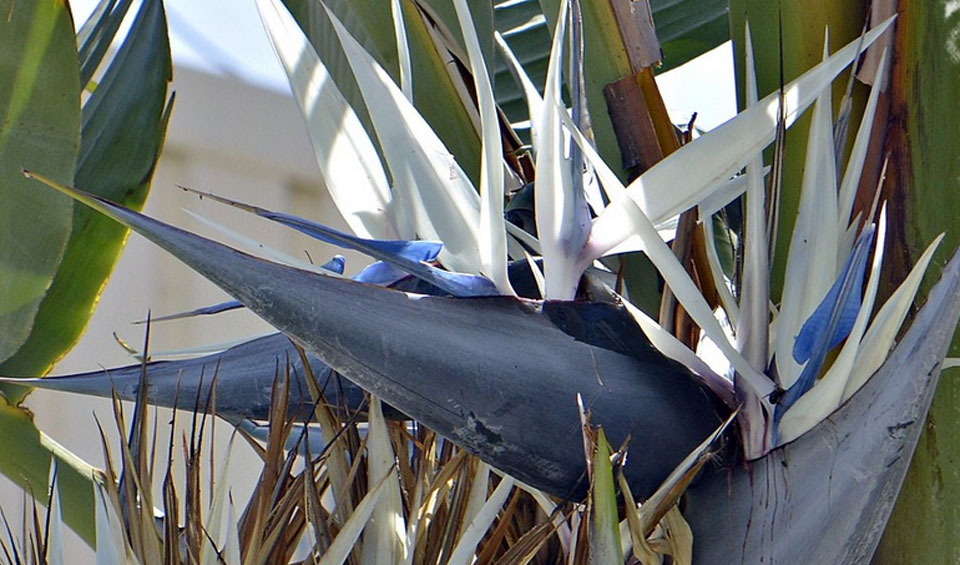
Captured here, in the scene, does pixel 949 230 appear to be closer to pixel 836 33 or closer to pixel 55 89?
pixel 836 33

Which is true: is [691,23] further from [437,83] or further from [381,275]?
[381,275]

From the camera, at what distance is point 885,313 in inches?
8.8

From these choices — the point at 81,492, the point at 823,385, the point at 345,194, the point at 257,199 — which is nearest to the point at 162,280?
the point at 257,199

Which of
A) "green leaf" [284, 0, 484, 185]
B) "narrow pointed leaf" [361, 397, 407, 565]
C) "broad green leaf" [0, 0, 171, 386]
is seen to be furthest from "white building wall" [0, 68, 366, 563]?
"narrow pointed leaf" [361, 397, 407, 565]

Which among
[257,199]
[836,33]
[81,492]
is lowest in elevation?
[81,492]

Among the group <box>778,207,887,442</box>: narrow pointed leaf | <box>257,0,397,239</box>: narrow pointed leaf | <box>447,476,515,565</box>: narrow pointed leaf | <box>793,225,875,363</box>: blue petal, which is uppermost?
<box>257,0,397,239</box>: narrow pointed leaf

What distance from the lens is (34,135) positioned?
423 millimetres

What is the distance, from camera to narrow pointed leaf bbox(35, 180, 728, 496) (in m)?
0.20

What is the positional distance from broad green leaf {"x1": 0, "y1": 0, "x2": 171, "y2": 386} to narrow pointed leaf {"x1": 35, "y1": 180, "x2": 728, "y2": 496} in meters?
0.31

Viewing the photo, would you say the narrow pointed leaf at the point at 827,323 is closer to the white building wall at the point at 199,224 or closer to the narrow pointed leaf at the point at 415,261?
the narrow pointed leaf at the point at 415,261

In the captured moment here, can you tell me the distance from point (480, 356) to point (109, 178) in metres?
0.35

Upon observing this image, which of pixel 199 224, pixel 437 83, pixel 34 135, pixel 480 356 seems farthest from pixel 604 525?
pixel 199 224

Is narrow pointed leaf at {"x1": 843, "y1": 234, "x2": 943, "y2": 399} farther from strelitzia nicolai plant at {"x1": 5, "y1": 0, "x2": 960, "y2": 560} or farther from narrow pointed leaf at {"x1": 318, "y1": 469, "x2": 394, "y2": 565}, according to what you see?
narrow pointed leaf at {"x1": 318, "y1": 469, "x2": 394, "y2": 565}

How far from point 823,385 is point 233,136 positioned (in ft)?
4.13
